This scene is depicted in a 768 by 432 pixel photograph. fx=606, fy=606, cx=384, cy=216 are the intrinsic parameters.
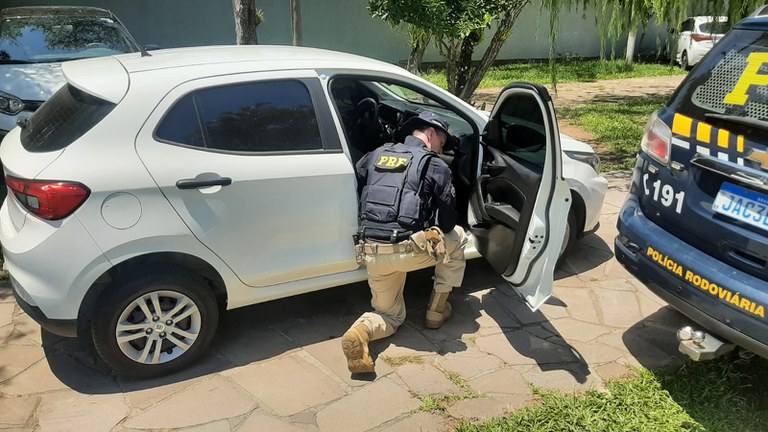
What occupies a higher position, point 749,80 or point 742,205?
point 749,80

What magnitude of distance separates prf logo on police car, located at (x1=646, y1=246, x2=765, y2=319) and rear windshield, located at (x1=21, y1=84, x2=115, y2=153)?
2890 millimetres

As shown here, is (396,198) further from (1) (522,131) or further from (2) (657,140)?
(2) (657,140)

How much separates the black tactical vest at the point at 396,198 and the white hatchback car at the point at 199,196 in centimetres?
19

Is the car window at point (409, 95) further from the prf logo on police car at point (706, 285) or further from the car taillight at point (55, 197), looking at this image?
the car taillight at point (55, 197)

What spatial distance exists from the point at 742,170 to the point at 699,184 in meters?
0.24

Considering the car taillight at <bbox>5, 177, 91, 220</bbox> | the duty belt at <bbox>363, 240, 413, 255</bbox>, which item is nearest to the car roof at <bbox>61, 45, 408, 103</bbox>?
the car taillight at <bbox>5, 177, 91, 220</bbox>

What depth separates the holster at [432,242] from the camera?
134 inches

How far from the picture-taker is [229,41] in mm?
13430

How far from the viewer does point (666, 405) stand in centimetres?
313

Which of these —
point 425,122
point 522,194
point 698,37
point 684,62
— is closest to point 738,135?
point 522,194

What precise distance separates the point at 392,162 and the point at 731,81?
1752 mm

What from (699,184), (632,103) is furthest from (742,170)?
(632,103)

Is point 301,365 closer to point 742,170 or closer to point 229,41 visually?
point 742,170

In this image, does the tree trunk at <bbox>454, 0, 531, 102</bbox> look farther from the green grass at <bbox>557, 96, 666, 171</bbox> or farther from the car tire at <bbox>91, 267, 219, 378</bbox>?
the car tire at <bbox>91, 267, 219, 378</bbox>
